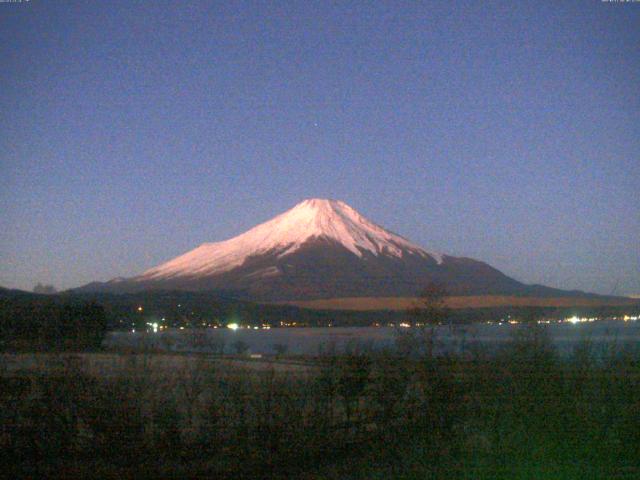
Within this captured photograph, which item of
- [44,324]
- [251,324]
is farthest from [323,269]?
[44,324]

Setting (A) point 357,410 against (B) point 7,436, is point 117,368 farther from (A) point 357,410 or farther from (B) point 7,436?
(A) point 357,410

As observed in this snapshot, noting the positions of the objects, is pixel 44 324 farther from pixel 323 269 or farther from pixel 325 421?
pixel 323 269

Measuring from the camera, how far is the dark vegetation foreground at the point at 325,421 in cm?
991

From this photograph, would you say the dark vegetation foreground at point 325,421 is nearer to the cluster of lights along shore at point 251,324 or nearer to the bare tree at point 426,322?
the bare tree at point 426,322

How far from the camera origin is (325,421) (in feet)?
38.4

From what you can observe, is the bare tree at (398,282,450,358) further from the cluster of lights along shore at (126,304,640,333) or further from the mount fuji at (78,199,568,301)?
the mount fuji at (78,199,568,301)

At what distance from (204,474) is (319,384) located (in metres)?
3.36

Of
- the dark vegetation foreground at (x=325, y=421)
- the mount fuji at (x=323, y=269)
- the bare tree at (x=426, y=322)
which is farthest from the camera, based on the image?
the mount fuji at (x=323, y=269)

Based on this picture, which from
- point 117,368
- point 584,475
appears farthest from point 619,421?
point 117,368

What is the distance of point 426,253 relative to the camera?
202 feet

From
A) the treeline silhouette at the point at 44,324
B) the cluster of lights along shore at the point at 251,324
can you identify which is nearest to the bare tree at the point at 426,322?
the cluster of lights along shore at the point at 251,324


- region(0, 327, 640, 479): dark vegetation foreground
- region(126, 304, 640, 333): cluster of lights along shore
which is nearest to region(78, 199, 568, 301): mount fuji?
region(126, 304, 640, 333): cluster of lights along shore

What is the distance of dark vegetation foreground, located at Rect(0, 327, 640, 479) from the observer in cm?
991

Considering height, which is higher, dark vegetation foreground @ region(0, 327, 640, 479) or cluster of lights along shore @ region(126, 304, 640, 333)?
cluster of lights along shore @ region(126, 304, 640, 333)
